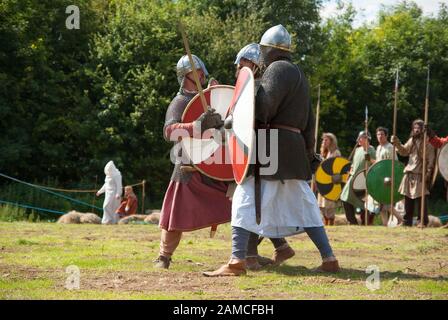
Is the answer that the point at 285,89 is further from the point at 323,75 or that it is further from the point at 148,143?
the point at 323,75

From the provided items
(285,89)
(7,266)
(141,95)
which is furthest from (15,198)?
(285,89)

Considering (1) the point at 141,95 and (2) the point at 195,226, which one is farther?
(1) the point at 141,95

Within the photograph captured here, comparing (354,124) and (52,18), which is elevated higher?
(52,18)

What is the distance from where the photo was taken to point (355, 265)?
7.46m

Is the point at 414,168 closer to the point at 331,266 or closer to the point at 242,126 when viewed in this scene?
the point at 331,266

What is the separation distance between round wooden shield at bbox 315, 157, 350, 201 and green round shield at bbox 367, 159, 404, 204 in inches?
39.6

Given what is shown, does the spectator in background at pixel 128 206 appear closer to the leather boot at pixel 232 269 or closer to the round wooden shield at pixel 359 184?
the round wooden shield at pixel 359 184

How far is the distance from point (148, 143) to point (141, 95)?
4.87 feet

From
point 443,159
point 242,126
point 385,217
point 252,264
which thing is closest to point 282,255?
point 252,264

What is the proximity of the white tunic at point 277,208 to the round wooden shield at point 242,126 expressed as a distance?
0.53ft

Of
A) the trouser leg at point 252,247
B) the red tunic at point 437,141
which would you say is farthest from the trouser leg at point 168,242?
the red tunic at point 437,141

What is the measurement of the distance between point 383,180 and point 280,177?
7.94 metres

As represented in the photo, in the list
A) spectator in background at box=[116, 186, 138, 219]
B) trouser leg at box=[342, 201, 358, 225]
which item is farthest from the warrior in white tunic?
spectator in background at box=[116, 186, 138, 219]
